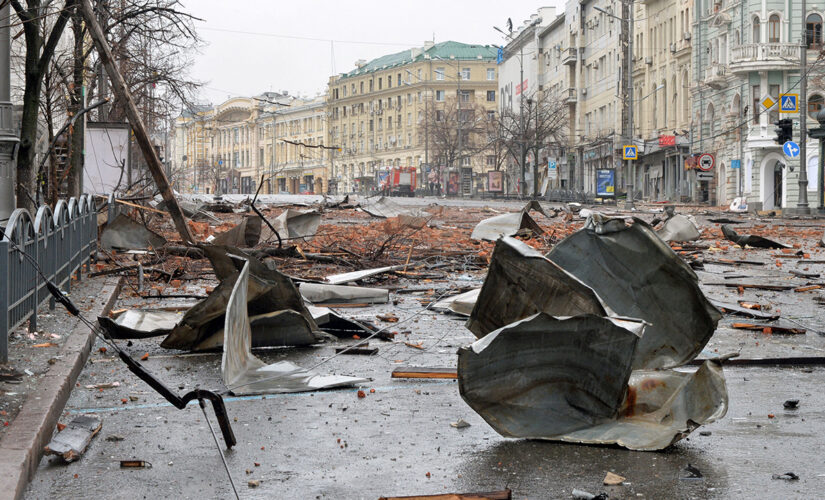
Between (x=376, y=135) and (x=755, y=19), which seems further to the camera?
(x=376, y=135)

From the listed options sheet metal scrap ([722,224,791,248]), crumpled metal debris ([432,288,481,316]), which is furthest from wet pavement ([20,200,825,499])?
sheet metal scrap ([722,224,791,248])

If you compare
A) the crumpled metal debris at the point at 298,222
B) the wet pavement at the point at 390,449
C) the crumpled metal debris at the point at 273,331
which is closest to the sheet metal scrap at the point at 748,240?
the crumpled metal debris at the point at 298,222

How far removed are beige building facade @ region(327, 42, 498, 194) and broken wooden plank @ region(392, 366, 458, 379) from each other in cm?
11822

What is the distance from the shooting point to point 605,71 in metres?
82.8

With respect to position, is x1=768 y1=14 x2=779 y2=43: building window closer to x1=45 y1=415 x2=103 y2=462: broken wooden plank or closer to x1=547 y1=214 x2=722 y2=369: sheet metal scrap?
x1=547 y1=214 x2=722 y2=369: sheet metal scrap

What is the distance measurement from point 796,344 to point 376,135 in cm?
14012

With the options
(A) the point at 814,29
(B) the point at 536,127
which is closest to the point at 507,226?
(A) the point at 814,29

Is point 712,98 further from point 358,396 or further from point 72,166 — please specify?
point 358,396

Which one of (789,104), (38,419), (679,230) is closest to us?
(38,419)

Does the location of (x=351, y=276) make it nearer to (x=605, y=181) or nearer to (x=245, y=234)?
(x=245, y=234)

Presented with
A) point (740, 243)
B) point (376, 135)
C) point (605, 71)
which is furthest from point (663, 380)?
point (376, 135)

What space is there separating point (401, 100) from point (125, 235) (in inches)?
4937

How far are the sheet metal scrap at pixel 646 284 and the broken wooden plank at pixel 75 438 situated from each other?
288 cm

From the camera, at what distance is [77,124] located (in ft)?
77.8
